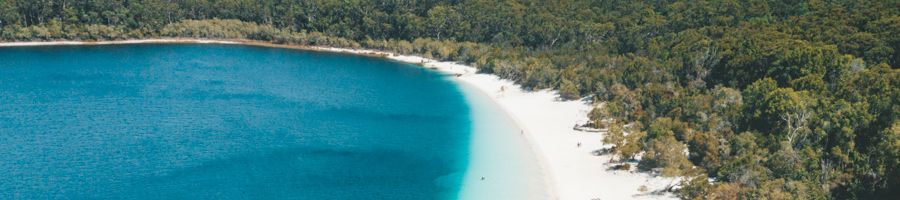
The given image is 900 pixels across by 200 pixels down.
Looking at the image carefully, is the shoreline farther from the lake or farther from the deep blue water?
the deep blue water

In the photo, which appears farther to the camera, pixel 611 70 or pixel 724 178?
pixel 611 70

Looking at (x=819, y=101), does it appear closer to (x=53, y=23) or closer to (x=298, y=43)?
(x=298, y=43)

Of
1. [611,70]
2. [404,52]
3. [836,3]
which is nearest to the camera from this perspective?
[611,70]

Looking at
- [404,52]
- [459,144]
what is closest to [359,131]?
[459,144]

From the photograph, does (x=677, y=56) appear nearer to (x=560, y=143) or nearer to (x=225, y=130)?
(x=560, y=143)

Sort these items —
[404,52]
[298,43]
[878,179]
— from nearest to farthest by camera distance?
[878,179]
[404,52]
[298,43]

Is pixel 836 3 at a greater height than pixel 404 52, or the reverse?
pixel 836 3

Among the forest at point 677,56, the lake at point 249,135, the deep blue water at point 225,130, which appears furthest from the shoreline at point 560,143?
the deep blue water at point 225,130

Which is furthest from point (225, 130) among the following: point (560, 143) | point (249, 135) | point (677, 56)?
point (677, 56)
